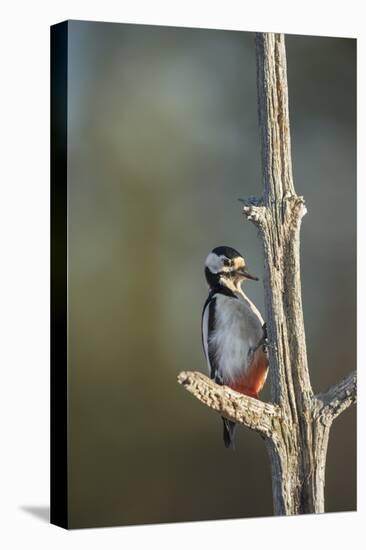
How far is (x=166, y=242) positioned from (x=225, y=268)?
1.31ft

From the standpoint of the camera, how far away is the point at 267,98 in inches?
306

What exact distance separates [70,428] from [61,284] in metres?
0.75

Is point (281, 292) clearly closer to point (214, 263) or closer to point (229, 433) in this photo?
point (214, 263)

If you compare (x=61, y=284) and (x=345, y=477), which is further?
(x=345, y=477)

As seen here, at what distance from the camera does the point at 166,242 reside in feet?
24.5

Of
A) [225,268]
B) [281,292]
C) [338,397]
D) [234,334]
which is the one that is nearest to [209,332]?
[234,334]

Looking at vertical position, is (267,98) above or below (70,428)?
above

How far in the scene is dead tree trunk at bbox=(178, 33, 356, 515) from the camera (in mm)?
7750

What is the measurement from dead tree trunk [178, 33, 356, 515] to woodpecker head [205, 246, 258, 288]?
0.15m

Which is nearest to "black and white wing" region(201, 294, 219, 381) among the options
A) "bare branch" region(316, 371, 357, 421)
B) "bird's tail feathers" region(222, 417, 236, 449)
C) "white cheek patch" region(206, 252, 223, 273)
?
"white cheek patch" region(206, 252, 223, 273)

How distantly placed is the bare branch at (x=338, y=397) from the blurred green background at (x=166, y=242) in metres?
0.06

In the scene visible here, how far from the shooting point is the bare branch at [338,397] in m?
7.91

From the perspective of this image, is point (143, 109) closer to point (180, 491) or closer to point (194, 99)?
point (194, 99)

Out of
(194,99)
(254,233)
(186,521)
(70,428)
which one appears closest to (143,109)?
(194,99)
